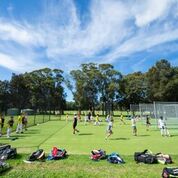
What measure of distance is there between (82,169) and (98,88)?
78.2 metres

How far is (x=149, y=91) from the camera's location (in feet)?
304

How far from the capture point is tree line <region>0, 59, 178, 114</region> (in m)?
86.7

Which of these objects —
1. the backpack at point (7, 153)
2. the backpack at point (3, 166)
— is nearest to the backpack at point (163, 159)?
the backpack at point (3, 166)

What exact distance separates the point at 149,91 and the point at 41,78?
3684 cm

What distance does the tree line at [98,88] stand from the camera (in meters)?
86.7

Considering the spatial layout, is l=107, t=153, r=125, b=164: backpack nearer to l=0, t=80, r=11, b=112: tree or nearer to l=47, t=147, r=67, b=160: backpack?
l=47, t=147, r=67, b=160: backpack

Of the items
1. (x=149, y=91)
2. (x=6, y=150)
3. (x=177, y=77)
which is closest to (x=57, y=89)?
(x=149, y=91)

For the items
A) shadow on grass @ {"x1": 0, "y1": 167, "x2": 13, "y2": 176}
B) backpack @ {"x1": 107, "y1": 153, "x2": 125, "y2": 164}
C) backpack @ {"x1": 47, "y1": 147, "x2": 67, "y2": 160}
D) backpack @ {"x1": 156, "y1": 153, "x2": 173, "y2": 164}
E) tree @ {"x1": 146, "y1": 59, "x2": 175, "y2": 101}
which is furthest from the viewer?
tree @ {"x1": 146, "y1": 59, "x2": 175, "y2": 101}

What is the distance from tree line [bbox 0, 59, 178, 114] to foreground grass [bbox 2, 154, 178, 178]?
217ft

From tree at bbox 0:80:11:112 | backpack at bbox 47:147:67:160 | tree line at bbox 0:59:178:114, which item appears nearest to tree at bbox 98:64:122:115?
tree line at bbox 0:59:178:114

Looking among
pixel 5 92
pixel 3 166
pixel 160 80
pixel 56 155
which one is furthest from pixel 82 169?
pixel 5 92

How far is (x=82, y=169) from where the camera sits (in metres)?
12.6

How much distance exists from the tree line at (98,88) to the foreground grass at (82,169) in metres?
66.2

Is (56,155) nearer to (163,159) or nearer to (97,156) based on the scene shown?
(97,156)
